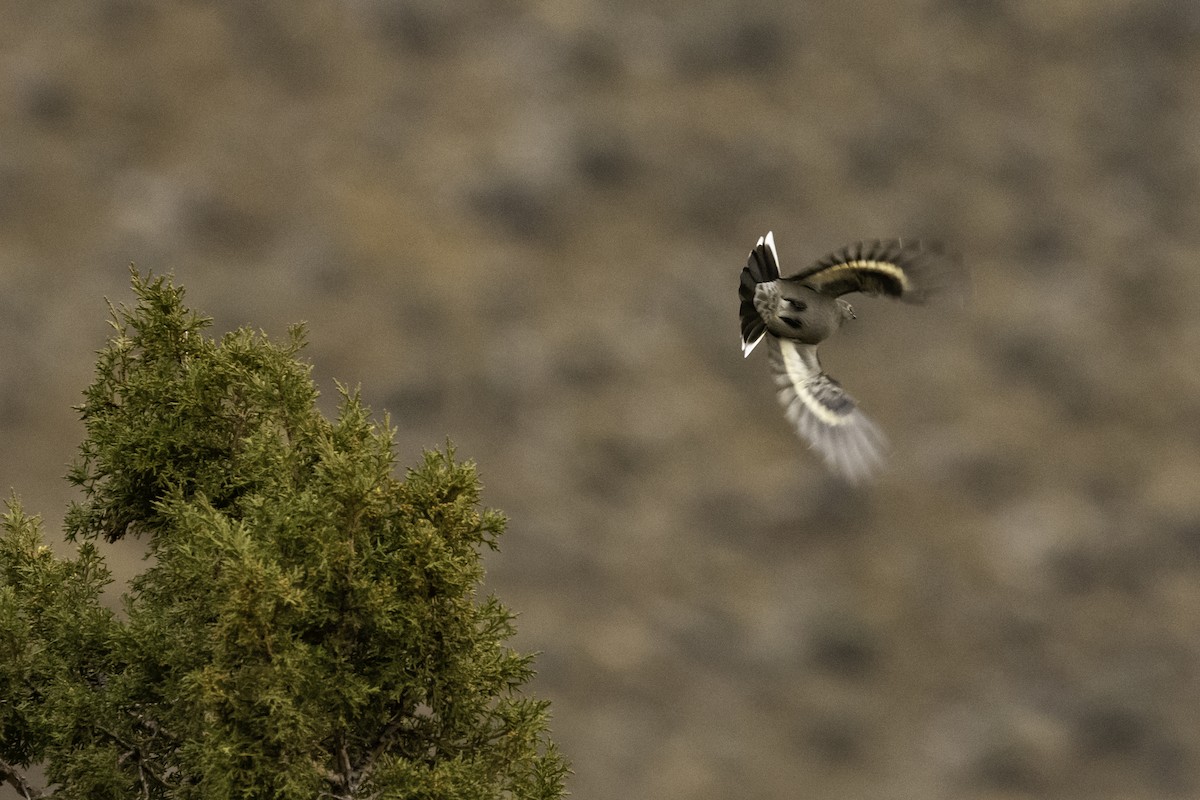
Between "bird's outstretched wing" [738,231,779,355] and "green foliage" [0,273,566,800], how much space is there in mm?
3304

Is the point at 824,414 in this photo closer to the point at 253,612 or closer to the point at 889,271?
the point at 889,271

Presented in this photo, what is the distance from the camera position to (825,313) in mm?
15914

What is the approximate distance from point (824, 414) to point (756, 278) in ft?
6.02

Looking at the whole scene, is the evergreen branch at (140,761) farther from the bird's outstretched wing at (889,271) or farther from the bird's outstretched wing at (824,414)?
the bird's outstretched wing at (889,271)

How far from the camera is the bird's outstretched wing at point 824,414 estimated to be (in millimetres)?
13766

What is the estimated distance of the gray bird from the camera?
1448 cm

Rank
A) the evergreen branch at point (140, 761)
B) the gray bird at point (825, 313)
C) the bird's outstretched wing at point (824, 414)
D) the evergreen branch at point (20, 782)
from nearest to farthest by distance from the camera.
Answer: the bird's outstretched wing at point (824, 414) → the gray bird at point (825, 313) → the evergreen branch at point (140, 761) → the evergreen branch at point (20, 782)

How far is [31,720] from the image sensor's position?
18.7 meters

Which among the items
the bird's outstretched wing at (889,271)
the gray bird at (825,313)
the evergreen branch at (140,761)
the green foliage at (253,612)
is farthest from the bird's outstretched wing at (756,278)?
the evergreen branch at (140,761)

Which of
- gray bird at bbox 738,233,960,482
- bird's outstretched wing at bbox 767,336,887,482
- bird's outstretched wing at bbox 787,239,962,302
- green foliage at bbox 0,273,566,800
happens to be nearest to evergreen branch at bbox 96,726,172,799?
green foliage at bbox 0,273,566,800

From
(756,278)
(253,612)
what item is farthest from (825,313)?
(253,612)

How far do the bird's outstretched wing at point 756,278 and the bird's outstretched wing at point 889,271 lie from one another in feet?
1.08

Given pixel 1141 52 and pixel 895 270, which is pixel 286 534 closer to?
pixel 895 270

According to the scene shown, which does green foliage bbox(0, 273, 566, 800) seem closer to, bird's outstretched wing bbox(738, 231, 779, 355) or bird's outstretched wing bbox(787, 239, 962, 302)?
bird's outstretched wing bbox(738, 231, 779, 355)
